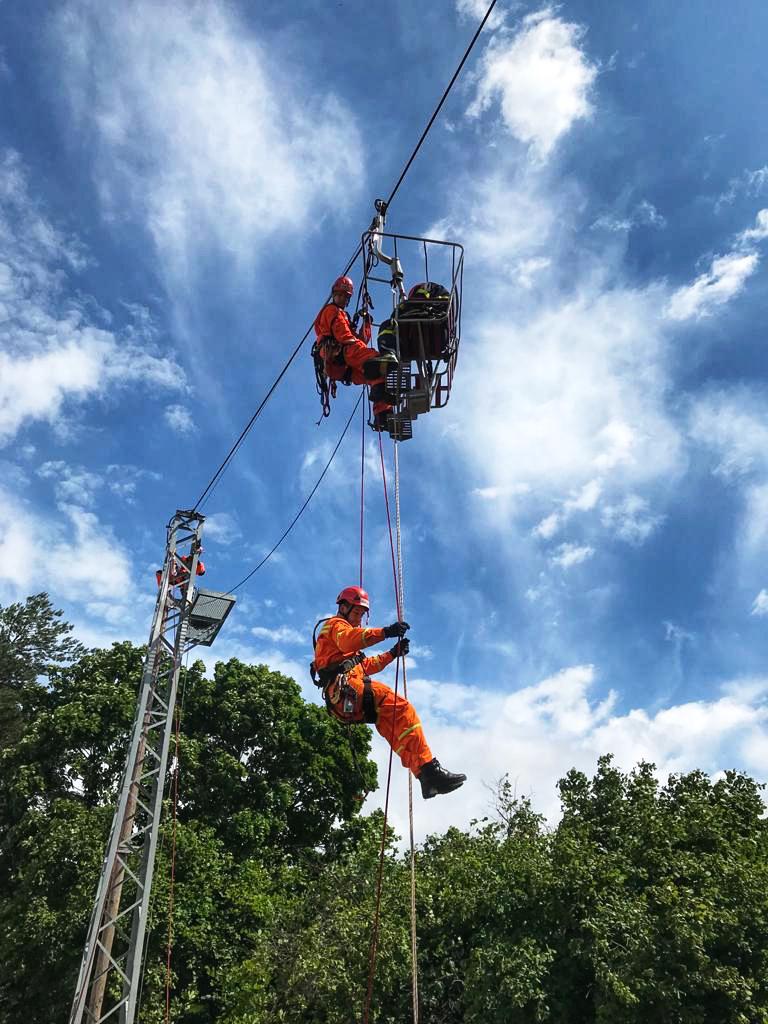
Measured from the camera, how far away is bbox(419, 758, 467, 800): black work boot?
4652 mm

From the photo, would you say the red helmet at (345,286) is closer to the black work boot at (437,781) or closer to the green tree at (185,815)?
the black work boot at (437,781)

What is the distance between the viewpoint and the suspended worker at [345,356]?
5805mm

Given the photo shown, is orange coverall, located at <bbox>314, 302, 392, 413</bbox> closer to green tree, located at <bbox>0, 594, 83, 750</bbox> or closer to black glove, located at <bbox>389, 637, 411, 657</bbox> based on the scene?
black glove, located at <bbox>389, 637, 411, 657</bbox>

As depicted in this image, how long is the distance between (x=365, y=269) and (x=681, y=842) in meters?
10.3

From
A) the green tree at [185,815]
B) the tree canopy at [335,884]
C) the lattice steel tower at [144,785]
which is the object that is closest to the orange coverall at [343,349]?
the lattice steel tower at [144,785]

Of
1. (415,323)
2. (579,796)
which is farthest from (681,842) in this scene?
(415,323)

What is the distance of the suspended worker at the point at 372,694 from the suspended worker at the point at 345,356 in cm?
190

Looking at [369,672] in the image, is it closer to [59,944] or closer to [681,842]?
[681,842]

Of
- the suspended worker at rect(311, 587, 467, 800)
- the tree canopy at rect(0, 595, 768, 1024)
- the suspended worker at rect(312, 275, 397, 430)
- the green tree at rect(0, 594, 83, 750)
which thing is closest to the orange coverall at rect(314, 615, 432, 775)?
the suspended worker at rect(311, 587, 467, 800)

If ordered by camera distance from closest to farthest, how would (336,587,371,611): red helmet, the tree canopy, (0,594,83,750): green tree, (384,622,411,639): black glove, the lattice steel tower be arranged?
(384,622,411,639): black glove, (336,587,371,611): red helmet, the lattice steel tower, the tree canopy, (0,594,83,750): green tree

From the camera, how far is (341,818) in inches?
693

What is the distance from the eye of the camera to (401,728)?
16.5 feet

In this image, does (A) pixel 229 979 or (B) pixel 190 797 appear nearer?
(A) pixel 229 979

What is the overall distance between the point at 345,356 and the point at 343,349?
116mm
